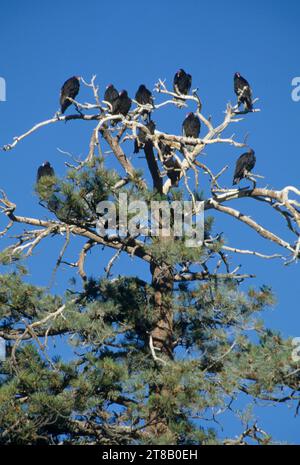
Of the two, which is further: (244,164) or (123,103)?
(244,164)

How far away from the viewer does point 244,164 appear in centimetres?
1286

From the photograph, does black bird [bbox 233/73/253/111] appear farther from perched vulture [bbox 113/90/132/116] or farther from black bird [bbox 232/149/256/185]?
perched vulture [bbox 113/90/132/116]

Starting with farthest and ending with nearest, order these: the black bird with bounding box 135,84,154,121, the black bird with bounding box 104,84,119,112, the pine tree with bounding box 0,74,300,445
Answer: the black bird with bounding box 104,84,119,112
the black bird with bounding box 135,84,154,121
the pine tree with bounding box 0,74,300,445

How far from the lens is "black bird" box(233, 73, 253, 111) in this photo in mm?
12492

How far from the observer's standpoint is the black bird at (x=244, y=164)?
12827 mm

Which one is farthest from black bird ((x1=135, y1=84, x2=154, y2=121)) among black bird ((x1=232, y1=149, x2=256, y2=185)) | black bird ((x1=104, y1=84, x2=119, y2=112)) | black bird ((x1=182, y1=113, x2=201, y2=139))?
black bird ((x1=232, y1=149, x2=256, y2=185))

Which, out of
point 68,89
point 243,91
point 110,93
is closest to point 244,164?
point 243,91

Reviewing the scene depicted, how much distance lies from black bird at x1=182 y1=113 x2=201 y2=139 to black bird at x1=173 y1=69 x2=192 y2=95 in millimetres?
364

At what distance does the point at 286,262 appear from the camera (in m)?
10.8

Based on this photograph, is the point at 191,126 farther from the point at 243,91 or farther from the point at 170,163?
the point at 170,163

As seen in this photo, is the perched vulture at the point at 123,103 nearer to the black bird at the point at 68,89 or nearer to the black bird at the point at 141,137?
the black bird at the point at 141,137

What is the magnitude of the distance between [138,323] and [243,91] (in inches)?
106

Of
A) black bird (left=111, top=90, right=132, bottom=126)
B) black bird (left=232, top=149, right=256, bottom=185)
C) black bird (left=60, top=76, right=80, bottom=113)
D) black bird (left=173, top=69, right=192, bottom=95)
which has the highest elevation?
black bird (left=173, top=69, right=192, bottom=95)
